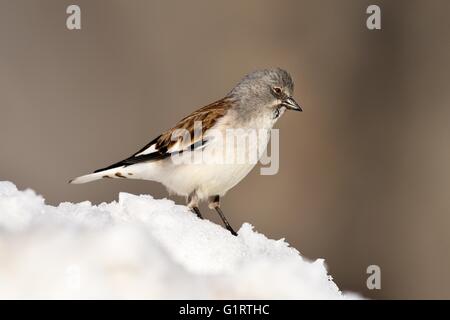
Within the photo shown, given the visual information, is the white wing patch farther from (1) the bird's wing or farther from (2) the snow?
(2) the snow

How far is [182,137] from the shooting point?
11.9 ft

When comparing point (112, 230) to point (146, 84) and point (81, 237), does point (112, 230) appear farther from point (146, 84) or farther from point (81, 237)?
point (146, 84)

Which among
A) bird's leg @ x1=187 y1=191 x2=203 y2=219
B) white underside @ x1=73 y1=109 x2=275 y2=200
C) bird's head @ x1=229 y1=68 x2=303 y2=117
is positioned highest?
bird's head @ x1=229 y1=68 x2=303 y2=117

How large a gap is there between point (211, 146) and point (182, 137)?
233mm

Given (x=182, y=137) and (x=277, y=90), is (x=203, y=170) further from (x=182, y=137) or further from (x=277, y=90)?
(x=277, y=90)

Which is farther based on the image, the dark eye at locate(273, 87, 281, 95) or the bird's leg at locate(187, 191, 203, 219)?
the dark eye at locate(273, 87, 281, 95)

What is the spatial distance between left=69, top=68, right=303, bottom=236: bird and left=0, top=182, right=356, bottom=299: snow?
3.17 ft

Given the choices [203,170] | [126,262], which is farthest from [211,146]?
[126,262]

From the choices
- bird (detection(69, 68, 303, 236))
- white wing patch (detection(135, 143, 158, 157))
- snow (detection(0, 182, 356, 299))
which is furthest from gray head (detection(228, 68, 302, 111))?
snow (detection(0, 182, 356, 299))

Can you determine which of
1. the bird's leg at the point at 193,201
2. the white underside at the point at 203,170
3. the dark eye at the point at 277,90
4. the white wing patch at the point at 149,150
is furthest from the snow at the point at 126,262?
the dark eye at the point at 277,90

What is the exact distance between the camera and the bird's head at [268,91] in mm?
3633

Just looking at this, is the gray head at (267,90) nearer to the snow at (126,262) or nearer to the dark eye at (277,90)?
the dark eye at (277,90)

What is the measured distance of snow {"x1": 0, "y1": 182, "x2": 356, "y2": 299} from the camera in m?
1.84

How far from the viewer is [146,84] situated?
22.2 ft
